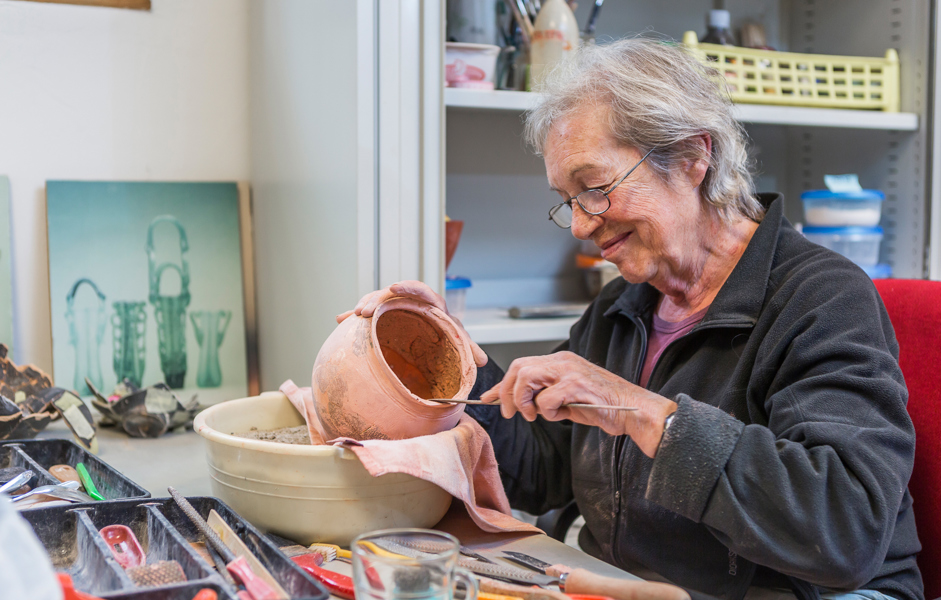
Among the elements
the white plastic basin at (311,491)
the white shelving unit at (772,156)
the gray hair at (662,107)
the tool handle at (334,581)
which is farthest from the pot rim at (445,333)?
the white shelving unit at (772,156)

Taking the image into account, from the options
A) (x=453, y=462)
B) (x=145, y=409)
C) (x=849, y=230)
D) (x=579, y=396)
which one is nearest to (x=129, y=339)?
(x=145, y=409)

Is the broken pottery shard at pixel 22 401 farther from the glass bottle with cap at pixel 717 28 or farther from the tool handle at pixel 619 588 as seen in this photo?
the glass bottle with cap at pixel 717 28

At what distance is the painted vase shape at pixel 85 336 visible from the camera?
5.52ft

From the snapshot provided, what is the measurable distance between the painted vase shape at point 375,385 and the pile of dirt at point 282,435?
83 millimetres

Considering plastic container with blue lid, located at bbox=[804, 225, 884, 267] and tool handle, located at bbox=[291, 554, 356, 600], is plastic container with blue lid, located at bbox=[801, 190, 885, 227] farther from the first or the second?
tool handle, located at bbox=[291, 554, 356, 600]

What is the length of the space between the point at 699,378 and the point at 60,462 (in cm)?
99

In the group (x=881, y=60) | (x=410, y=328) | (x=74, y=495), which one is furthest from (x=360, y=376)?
(x=881, y=60)

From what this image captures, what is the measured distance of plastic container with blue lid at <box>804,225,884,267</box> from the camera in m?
1.86

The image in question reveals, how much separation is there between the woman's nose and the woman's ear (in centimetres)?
16

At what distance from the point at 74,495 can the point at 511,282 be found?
4.31 feet

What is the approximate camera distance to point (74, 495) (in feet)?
3.10

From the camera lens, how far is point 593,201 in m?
1.14

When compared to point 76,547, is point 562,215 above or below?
above

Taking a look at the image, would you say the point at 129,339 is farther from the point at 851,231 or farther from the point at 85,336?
the point at 851,231
